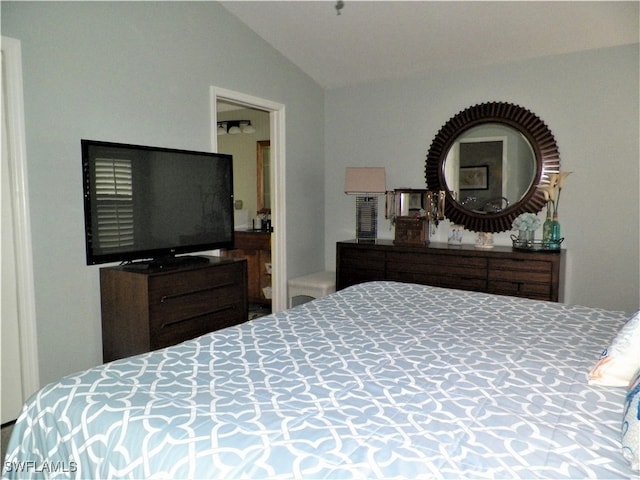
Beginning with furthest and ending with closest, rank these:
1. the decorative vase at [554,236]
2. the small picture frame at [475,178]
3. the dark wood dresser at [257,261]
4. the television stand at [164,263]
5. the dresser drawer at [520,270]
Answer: the dark wood dresser at [257,261], the small picture frame at [475,178], the decorative vase at [554,236], the dresser drawer at [520,270], the television stand at [164,263]

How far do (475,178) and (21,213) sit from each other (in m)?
3.29

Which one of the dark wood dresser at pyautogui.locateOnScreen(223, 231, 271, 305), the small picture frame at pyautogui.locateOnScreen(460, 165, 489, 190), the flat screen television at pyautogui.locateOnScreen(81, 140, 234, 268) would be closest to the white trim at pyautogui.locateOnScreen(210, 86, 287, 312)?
the dark wood dresser at pyautogui.locateOnScreen(223, 231, 271, 305)

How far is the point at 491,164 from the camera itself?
3.95 metres

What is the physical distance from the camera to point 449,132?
4.09m

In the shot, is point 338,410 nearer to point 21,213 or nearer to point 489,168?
point 21,213

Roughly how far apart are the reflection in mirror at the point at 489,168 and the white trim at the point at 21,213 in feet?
10.3

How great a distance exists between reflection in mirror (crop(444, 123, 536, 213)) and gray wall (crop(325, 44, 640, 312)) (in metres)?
0.23

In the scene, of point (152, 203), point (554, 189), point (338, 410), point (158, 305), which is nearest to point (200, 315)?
point (158, 305)

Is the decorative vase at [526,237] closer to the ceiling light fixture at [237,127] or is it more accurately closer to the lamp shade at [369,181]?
the lamp shade at [369,181]

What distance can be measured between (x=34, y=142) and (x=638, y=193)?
3928mm

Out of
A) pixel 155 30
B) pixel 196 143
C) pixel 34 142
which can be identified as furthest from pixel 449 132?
pixel 34 142

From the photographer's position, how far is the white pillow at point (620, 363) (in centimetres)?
125

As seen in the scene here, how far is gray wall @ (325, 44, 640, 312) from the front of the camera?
136 inches

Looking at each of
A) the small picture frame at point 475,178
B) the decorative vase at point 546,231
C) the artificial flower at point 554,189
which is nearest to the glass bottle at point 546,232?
the decorative vase at point 546,231
